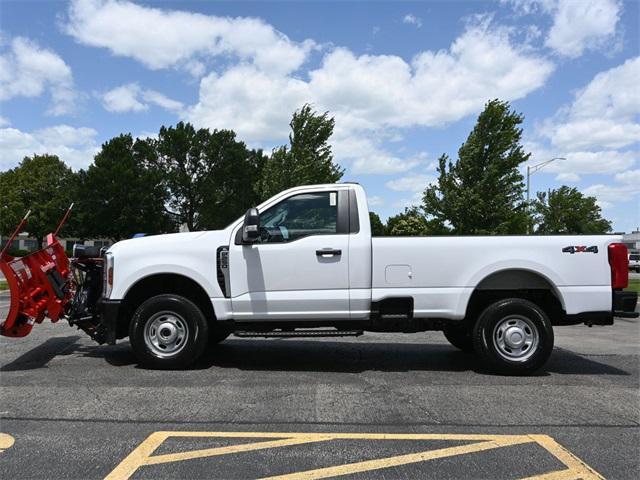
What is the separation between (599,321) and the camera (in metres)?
6.18

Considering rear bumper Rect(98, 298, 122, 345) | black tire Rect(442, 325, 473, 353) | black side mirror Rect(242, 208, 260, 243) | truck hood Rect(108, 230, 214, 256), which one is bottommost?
black tire Rect(442, 325, 473, 353)

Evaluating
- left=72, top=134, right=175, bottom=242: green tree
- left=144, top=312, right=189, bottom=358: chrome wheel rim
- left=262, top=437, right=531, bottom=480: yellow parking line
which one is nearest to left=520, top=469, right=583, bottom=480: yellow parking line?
left=262, top=437, right=531, bottom=480: yellow parking line

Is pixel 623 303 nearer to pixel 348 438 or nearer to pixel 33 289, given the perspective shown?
pixel 348 438

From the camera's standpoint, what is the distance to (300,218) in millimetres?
6223

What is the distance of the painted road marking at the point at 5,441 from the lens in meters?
3.87

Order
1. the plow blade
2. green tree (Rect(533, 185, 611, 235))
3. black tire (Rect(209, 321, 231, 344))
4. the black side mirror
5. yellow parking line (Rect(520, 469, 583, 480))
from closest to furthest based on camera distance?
yellow parking line (Rect(520, 469, 583, 480)) → the black side mirror → the plow blade → black tire (Rect(209, 321, 231, 344)) → green tree (Rect(533, 185, 611, 235))

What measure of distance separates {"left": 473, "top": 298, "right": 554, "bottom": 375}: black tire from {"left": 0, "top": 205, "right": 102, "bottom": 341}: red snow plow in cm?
456

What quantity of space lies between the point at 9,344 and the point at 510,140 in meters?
22.3

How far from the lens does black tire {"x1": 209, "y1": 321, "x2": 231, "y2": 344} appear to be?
6699 millimetres

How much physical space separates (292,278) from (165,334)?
1.60 m

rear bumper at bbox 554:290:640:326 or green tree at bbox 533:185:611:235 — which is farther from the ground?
green tree at bbox 533:185:611:235

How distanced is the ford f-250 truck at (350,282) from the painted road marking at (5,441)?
2.08 m

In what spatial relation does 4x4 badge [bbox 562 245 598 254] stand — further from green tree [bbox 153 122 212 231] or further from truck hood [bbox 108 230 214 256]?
green tree [bbox 153 122 212 231]

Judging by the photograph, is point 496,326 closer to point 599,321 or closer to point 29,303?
point 599,321
